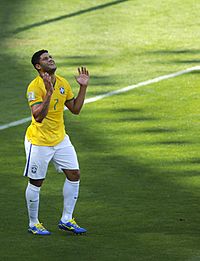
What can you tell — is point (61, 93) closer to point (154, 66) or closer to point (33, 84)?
point (33, 84)

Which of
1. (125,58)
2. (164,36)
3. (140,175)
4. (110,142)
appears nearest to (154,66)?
(125,58)

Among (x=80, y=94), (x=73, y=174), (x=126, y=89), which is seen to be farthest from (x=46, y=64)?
(x=126, y=89)

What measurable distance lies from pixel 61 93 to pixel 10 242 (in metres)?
1.69

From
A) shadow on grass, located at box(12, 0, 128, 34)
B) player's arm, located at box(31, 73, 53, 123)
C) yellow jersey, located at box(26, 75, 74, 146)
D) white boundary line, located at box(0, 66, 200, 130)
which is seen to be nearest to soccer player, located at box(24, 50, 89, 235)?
yellow jersey, located at box(26, 75, 74, 146)

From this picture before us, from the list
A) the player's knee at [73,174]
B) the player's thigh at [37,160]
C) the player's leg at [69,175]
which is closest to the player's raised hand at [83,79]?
the player's leg at [69,175]

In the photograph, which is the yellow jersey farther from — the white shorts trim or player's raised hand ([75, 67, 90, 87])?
player's raised hand ([75, 67, 90, 87])

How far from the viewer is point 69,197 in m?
12.1

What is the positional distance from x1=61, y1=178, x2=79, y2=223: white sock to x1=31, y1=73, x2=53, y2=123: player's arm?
0.90m

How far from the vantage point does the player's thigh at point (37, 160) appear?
1195 centimetres

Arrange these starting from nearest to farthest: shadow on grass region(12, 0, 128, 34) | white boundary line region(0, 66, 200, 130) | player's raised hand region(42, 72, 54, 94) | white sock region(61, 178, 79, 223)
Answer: player's raised hand region(42, 72, 54, 94)
white sock region(61, 178, 79, 223)
white boundary line region(0, 66, 200, 130)
shadow on grass region(12, 0, 128, 34)

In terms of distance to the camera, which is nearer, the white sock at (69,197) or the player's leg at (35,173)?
the player's leg at (35,173)

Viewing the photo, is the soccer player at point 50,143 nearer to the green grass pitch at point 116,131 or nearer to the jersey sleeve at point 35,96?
the jersey sleeve at point 35,96

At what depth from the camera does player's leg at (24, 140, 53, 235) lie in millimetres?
11953

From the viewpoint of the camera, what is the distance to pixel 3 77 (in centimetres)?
2127
